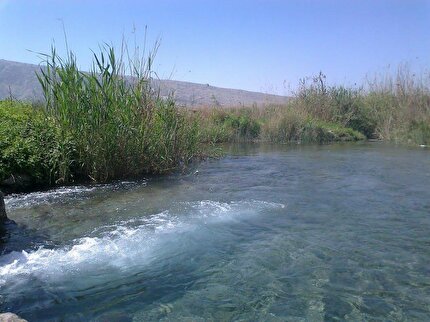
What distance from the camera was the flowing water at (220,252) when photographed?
3.66 metres

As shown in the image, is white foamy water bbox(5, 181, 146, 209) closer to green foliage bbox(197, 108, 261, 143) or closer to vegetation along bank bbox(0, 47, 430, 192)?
vegetation along bank bbox(0, 47, 430, 192)

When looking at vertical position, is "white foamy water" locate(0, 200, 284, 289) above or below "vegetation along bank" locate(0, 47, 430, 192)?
below

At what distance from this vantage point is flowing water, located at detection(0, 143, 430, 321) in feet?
12.0

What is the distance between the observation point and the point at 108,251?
495 centimetres

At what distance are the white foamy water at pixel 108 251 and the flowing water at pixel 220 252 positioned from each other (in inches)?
0.8

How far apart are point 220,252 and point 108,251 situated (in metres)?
1.28

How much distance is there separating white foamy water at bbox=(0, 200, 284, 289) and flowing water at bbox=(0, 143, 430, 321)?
0.06ft

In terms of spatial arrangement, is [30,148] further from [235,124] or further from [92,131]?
[235,124]

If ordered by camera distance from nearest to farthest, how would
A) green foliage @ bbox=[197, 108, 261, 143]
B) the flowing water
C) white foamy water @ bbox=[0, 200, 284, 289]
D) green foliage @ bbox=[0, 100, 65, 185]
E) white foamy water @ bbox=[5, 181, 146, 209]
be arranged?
the flowing water → white foamy water @ bbox=[0, 200, 284, 289] → white foamy water @ bbox=[5, 181, 146, 209] → green foliage @ bbox=[0, 100, 65, 185] → green foliage @ bbox=[197, 108, 261, 143]

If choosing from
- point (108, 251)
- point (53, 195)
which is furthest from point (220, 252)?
point (53, 195)

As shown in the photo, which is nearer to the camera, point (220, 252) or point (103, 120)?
point (220, 252)

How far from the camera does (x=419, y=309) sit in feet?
11.8

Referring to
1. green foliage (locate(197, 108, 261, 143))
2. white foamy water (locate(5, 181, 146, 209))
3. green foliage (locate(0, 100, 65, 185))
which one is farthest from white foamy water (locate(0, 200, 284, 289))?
green foliage (locate(197, 108, 261, 143))

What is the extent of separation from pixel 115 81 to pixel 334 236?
573 cm
